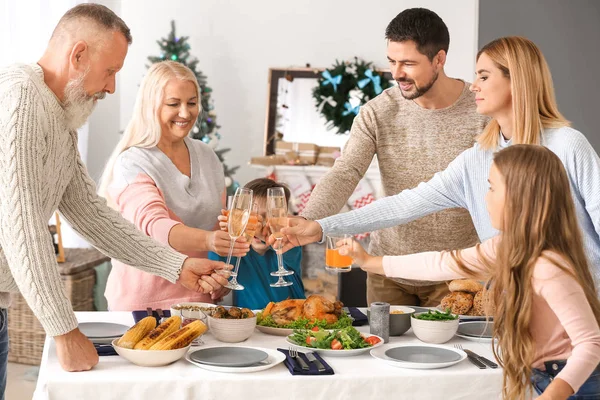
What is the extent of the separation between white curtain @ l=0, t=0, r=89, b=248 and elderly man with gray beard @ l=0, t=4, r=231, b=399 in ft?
9.38

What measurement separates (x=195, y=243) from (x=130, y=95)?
13.1 feet

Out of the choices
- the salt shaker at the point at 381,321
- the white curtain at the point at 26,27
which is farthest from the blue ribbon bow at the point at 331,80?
the salt shaker at the point at 381,321

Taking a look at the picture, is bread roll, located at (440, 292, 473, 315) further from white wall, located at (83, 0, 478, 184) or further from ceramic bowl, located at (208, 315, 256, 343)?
white wall, located at (83, 0, 478, 184)

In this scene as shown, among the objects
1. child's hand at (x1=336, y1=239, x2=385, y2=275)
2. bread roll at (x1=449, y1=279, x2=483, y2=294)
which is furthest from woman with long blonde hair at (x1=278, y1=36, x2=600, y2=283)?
child's hand at (x1=336, y1=239, x2=385, y2=275)

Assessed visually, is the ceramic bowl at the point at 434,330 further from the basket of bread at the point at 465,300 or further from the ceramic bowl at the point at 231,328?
the ceramic bowl at the point at 231,328

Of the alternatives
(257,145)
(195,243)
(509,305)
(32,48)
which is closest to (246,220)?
(195,243)

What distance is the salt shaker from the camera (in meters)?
2.29

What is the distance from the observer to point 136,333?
6.59 ft

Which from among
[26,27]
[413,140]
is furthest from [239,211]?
[26,27]

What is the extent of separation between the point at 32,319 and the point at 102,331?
103 inches

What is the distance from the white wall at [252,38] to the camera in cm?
632

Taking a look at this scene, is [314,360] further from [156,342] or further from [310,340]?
[156,342]

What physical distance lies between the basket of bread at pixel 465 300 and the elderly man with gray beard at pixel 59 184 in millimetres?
785

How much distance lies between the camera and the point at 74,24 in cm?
199
